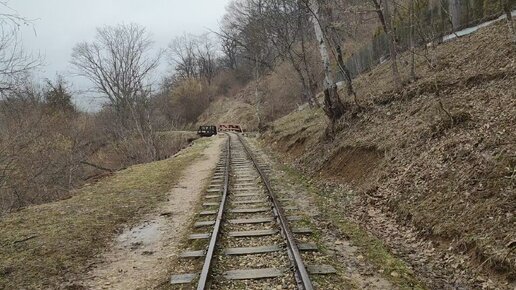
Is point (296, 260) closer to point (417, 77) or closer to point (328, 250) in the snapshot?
point (328, 250)

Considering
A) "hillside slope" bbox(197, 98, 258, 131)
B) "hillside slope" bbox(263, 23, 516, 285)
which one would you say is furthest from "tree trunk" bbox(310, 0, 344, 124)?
"hillside slope" bbox(197, 98, 258, 131)

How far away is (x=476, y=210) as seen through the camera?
20.5 feet

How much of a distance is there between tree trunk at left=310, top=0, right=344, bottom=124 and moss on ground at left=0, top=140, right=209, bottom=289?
6.62 m

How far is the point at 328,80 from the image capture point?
15.3m

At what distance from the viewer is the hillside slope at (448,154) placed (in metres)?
5.97

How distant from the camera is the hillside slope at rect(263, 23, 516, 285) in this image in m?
5.97

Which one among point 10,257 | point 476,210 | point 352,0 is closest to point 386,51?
point 352,0

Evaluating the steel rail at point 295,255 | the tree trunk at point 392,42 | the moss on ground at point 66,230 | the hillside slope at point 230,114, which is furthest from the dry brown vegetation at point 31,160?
the hillside slope at point 230,114

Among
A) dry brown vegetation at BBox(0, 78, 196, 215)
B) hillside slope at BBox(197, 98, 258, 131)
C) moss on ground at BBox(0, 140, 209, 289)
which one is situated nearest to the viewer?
moss on ground at BBox(0, 140, 209, 289)

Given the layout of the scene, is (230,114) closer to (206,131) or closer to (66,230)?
(206,131)

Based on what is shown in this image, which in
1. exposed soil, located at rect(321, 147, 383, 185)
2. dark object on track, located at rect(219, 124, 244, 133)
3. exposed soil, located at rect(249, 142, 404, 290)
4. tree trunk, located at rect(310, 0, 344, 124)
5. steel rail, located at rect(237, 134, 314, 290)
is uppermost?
tree trunk, located at rect(310, 0, 344, 124)

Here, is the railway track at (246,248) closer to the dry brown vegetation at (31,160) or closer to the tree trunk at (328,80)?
the dry brown vegetation at (31,160)

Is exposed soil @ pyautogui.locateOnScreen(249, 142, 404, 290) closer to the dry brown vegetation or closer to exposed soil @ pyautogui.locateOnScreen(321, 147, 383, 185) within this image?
exposed soil @ pyautogui.locateOnScreen(321, 147, 383, 185)

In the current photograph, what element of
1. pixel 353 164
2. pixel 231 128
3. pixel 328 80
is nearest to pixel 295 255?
pixel 353 164
